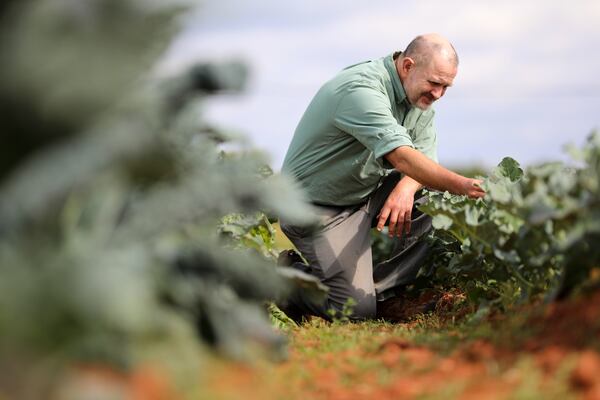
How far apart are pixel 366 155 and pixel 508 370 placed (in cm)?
303

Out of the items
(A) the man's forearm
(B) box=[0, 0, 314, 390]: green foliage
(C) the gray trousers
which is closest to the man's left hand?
(C) the gray trousers

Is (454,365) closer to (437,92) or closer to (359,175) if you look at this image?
(359,175)

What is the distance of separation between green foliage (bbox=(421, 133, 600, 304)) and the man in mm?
666

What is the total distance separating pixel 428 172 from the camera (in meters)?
5.04

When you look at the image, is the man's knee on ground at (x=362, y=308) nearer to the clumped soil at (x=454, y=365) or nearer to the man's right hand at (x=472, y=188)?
the man's right hand at (x=472, y=188)

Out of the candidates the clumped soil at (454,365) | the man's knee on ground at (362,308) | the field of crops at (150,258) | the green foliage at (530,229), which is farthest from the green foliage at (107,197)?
the man's knee on ground at (362,308)

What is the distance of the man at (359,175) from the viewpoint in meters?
5.59

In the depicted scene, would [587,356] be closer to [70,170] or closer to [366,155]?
[70,170]

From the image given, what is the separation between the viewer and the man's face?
568cm

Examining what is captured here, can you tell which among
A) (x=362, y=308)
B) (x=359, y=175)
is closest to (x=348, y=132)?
(x=359, y=175)

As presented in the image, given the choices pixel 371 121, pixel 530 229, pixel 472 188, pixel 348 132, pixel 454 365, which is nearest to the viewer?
pixel 454 365

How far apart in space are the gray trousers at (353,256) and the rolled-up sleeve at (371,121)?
754 mm

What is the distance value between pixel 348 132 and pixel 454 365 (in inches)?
107

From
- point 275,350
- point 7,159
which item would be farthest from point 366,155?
point 7,159
